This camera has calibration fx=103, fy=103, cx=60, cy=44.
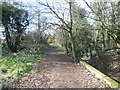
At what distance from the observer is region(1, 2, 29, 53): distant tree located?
13.1 metres

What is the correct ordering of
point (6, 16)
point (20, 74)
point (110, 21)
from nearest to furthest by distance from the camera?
point (20, 74) → point (110, 21) → point (6, 16)

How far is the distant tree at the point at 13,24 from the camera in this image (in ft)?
43.1

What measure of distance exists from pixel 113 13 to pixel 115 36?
2976mm

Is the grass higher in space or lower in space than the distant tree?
lower

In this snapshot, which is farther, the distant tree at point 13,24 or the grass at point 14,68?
the distant tree at point 13,24

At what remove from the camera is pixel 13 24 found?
14.1 meters

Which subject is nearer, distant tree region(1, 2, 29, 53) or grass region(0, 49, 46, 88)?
grass region(0, 49, 46, 88)

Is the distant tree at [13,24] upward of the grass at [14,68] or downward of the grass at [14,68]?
upward

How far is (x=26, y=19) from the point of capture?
15352 mm

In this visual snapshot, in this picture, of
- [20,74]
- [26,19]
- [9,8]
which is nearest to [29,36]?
[26,19]

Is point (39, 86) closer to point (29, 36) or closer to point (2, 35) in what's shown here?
point (29, 36)

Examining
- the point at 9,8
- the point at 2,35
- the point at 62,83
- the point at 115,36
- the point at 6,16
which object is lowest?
the point at 62,83

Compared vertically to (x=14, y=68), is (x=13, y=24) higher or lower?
higher

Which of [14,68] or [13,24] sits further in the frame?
[13,24]
